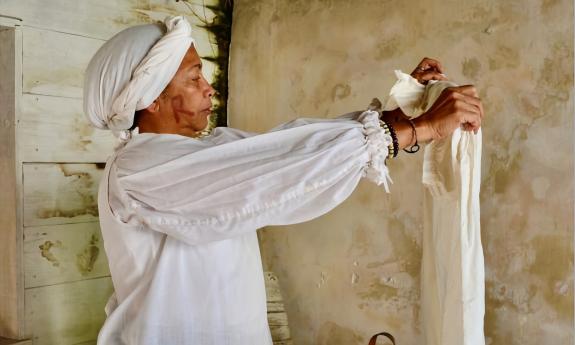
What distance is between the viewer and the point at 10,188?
62.8 inches

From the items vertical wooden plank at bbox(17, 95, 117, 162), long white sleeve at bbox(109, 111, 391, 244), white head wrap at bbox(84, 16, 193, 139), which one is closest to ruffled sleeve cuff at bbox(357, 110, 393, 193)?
long white sleeve at bbox(109, 111, 391, 244)

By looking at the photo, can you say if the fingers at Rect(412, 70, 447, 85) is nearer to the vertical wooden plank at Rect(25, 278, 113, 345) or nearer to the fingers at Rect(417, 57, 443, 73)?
the fingers at Rect(417, 57, 443, 73)

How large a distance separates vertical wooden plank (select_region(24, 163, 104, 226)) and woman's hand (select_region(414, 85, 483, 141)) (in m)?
1.13

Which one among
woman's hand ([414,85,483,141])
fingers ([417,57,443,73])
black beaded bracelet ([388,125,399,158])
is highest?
fingers ([417,57,443,73])

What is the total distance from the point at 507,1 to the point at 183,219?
3.06 feet

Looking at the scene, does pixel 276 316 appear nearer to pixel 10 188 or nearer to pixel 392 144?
pixel 10 188

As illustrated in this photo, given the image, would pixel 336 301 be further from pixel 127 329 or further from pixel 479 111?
pixel 479 111

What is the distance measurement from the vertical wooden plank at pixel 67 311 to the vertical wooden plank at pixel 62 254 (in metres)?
A: 0.03

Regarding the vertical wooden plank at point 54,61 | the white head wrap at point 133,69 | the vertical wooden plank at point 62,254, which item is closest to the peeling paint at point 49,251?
the vertical wooden plank at point 62,254

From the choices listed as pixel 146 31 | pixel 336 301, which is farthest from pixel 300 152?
pixel 336 301

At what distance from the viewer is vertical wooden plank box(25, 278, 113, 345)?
5.32 ft

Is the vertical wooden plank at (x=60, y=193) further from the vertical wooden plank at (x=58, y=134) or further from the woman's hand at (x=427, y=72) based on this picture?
the woman's hand at (x=427, y=72)

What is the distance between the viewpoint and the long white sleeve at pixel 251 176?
0.98 metres

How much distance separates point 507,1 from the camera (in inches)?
53.7
